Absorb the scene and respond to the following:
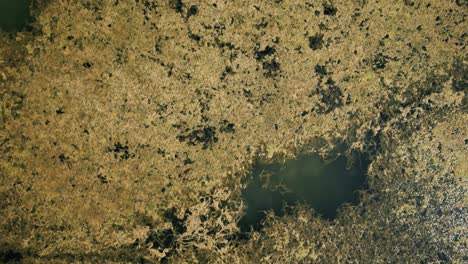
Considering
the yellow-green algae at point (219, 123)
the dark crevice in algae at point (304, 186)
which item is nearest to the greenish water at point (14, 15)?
the yellow-green algae at point (219, 123)

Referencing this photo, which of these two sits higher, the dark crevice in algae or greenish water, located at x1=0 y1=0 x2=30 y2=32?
greenish water, located at x1=0 y1=0 x2=30 y2=32

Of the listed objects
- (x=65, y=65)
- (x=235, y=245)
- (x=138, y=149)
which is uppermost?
(x=65, y=65)

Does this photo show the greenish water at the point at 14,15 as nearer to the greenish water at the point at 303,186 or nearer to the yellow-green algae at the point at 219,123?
the yellow-green algae at the point at 219,123

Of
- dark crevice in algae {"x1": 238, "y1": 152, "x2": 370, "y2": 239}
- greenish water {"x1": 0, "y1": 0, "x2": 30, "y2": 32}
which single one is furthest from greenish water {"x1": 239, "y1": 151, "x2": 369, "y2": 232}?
greenish water {"x1": 0, "y1": 0, "x2": 30, "y2": 32}

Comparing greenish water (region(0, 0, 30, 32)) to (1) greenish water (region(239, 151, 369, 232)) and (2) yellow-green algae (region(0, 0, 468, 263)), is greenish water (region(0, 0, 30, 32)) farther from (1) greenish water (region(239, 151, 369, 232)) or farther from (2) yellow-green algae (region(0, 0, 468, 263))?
(1) greenish water (region(239, 151, 369, 232))

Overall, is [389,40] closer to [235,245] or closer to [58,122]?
[235,245]

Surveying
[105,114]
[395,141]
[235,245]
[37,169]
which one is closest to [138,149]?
[105,114]
